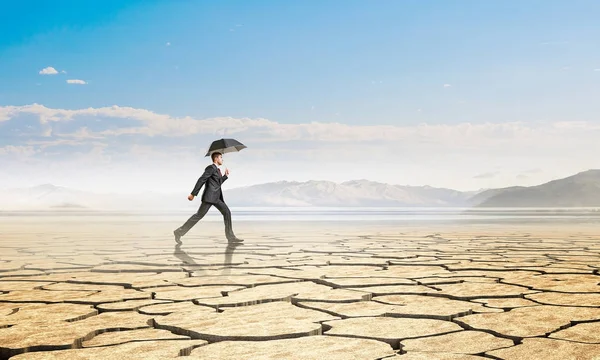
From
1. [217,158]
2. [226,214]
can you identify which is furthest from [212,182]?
[226,214]

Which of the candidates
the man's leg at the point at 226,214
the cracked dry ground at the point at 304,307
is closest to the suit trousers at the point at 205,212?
the man's leg at the point at 226,214

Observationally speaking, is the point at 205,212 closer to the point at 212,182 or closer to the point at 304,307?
the point at 212,182

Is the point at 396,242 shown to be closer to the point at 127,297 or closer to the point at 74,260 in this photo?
the point at 74,260

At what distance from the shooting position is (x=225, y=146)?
295 inches

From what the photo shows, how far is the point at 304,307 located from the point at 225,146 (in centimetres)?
455

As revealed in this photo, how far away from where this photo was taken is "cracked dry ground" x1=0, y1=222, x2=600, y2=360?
232 centimetres

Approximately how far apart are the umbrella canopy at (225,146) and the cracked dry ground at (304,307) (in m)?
1.97

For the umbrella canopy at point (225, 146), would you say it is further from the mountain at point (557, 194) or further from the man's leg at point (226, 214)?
the mountain at point (557, 194)

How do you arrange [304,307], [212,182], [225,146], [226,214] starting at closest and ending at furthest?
1. [304,307]
2. [212,182]
3. [226,214]
4. [225,146]

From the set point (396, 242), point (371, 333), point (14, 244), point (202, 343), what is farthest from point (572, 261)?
point (14, 244)

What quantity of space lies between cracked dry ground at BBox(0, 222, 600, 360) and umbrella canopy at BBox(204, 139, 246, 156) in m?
1.97

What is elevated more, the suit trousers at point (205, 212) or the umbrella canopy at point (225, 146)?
the umbrella canopy at point (225, 146)

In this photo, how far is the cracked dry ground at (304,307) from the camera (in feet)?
7.63

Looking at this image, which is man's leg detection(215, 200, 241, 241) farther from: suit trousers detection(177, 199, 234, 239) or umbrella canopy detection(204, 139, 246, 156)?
umbrella canopy detection(204, 139, 246, 156)
